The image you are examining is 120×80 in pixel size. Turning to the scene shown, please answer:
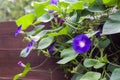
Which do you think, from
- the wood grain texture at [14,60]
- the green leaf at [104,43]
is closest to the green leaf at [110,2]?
the green leaf at [104,43]

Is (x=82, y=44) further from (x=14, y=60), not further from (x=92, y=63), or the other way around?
(x=14, y=60)

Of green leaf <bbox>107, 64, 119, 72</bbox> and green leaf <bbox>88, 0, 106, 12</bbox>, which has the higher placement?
green leaf <bbox>88, 0, 106, 12</bbox>

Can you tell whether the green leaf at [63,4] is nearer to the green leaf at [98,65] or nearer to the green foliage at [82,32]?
the green foliage at [82,32]

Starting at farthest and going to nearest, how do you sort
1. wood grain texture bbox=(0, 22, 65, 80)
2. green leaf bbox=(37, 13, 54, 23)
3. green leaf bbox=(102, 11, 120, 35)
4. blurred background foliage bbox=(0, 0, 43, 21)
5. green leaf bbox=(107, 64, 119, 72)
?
blurred background foliage bbox=(0, 0, 43, 21), wood grain texture bbox=(0, 22, 65, 80), green leaf bbox=(37, 13, 54, 23), green leaf bbox=(107, 64, 119, 72), green leaf bbox=(102, 11, 120, 35)

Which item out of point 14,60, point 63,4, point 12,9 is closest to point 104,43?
point 63,4

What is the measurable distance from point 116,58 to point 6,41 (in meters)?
0.66

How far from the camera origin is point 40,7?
1.02 m

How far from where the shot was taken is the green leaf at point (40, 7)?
1.00 m

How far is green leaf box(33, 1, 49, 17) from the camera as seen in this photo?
3.28 ft

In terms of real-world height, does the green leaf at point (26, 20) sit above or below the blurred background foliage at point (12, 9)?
above

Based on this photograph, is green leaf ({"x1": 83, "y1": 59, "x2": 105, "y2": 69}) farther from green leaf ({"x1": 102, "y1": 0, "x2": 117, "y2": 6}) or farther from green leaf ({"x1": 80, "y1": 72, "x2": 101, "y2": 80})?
green leaf ({"x1": 102, "y1": 0, "x2": 117, "y2": 6})

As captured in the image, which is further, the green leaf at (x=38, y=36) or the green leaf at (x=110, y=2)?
the green leaf at (x=38, y=36)

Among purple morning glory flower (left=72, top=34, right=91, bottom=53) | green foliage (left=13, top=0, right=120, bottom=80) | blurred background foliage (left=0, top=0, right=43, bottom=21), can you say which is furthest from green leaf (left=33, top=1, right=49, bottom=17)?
blurred background foliage (left=0, top=0, right=43, bottom=21)

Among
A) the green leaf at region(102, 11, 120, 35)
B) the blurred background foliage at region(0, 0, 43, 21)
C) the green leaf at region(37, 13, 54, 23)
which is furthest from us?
the blurred background foliage at region(0, 0, 43, 21)
